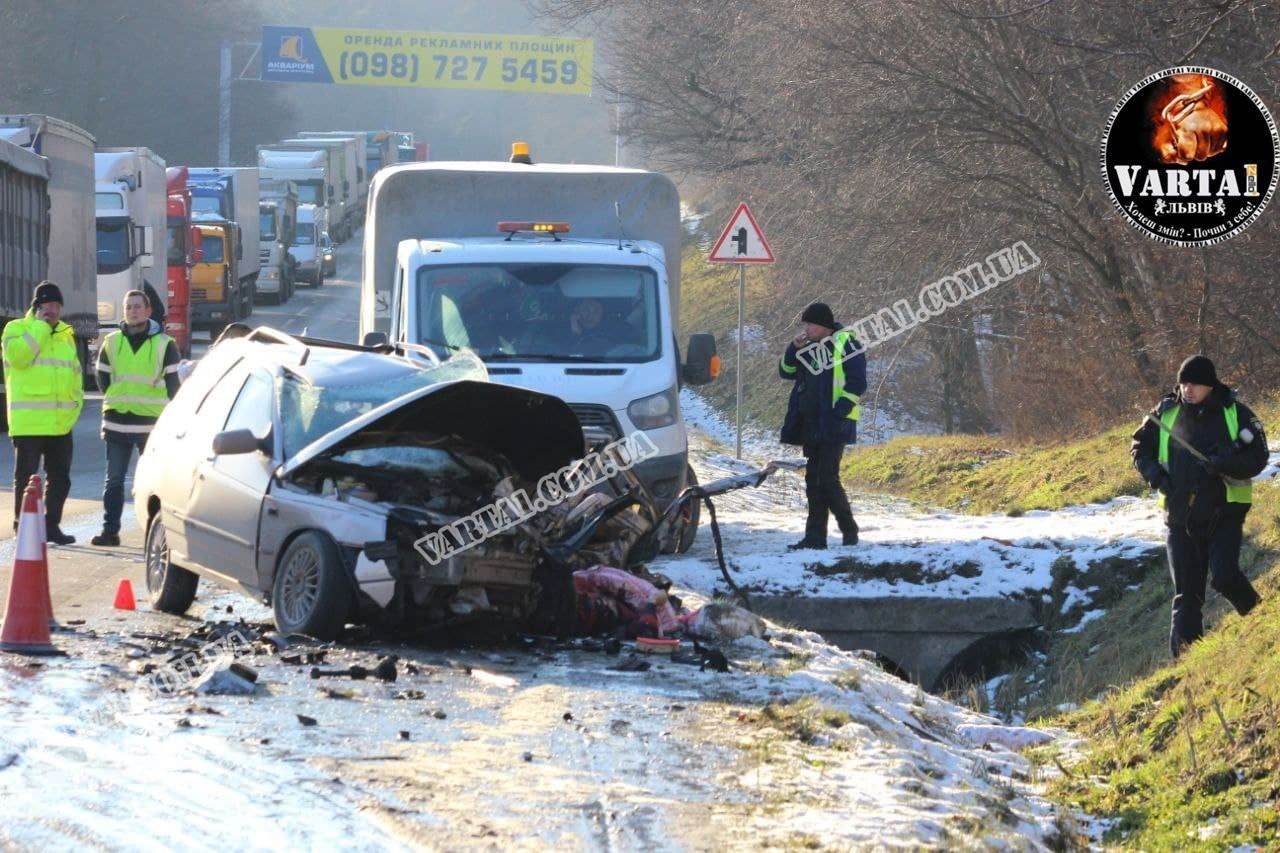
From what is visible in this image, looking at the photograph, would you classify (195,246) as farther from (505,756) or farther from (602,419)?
(505,756)

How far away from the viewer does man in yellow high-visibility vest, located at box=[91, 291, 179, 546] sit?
508 inches

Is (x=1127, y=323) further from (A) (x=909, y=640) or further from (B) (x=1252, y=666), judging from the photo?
(B) (x=1252, y=666)

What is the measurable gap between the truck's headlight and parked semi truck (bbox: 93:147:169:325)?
19.5 meters

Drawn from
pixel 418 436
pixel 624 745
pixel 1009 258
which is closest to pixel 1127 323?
pixel 1009 258

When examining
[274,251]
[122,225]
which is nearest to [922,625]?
[122,225]

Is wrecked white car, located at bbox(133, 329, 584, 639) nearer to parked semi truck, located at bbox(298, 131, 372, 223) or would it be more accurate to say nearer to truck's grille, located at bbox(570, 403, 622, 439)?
truck's grille, located at bbox(570, 403, 622, 439)

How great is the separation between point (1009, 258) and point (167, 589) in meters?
12.4

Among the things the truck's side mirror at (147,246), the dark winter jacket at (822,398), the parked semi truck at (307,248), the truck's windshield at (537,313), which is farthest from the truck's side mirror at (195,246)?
the dark winter jacket at (822,398)

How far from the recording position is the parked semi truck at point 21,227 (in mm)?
23562

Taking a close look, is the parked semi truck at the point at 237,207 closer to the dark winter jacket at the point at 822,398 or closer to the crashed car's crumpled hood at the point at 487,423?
the dark winter jacket at the point at 822,398

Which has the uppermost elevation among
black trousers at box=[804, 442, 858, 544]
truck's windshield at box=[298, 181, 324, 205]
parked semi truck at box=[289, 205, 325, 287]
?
truck's windshield at box=[298, 181, 324, 205]

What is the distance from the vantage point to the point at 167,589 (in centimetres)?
995

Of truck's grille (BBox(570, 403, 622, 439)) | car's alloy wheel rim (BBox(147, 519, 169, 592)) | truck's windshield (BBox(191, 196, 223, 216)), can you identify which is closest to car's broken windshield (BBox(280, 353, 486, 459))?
car's alloy wheel rim (BBox(147, 519, 169, 592))

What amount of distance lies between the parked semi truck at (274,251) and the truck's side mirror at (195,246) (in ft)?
21.9
